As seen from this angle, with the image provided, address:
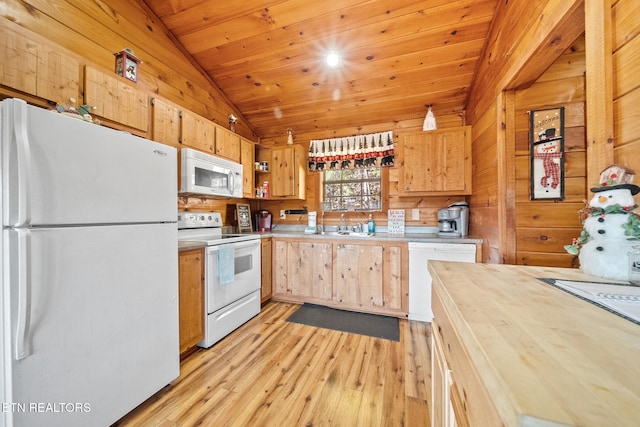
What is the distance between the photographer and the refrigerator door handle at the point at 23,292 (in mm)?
918

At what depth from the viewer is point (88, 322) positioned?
1127mm

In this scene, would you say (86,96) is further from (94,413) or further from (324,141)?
(324,141)

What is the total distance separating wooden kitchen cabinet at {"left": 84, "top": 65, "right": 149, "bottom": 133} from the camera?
152 centimetres

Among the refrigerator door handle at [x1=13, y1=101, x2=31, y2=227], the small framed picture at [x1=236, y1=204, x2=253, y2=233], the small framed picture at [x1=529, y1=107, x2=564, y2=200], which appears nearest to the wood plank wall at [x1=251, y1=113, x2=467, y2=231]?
the small framed picture at [x1=236, y1=204, x2=253, y2=233]

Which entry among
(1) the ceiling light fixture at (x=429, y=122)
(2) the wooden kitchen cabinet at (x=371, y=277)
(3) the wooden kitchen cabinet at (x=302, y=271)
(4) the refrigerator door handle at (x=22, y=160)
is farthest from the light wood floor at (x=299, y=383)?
(1) the ceiling light fixture at (x=429, y=122)

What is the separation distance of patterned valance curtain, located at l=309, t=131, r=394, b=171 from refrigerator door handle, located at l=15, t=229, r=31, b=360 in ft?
9.22

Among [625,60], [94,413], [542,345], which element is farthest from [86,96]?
[625,60]

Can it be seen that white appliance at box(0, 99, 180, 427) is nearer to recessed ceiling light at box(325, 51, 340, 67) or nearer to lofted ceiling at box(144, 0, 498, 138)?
lofted ceiling at box(144, 0, 498, 138)

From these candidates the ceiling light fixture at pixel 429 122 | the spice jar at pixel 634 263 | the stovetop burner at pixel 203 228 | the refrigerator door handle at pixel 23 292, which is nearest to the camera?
the spice jar at pixel 634 263

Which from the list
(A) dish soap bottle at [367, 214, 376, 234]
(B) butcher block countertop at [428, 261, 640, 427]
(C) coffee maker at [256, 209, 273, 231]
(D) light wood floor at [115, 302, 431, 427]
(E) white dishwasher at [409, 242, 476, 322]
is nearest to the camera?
(B) butcher block countertop at [428, 261, 640, 427]

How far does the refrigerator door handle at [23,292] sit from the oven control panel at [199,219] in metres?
1.27

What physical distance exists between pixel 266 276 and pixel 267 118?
2.22 m

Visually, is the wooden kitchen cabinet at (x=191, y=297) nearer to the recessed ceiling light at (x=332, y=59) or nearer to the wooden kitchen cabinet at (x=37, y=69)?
the wooden kitchen cabinet at (x=37, y=69)

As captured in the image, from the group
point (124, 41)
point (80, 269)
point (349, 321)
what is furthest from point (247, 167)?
point (349, 321)
